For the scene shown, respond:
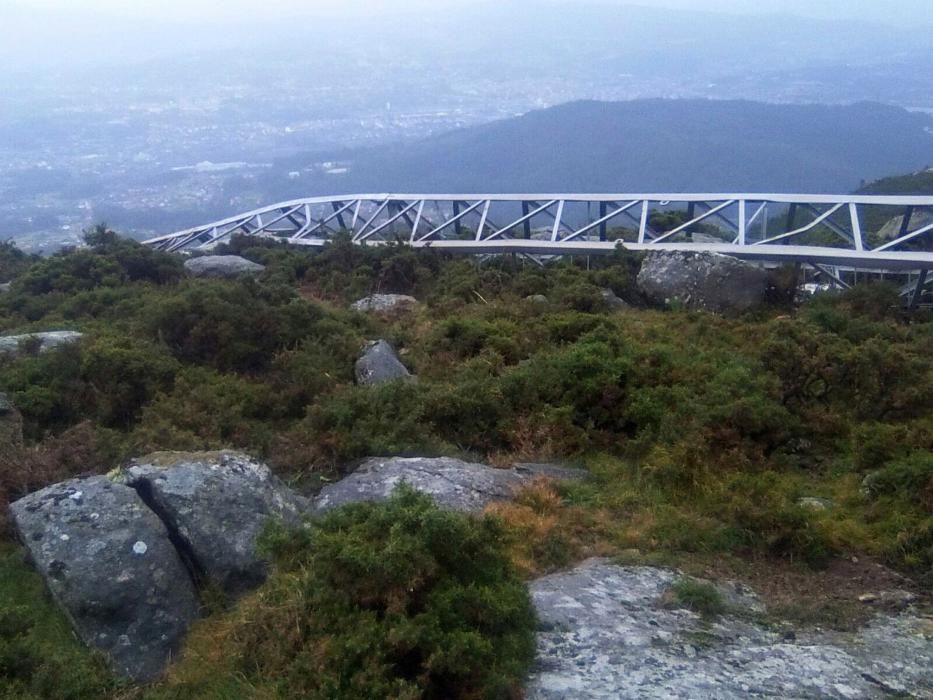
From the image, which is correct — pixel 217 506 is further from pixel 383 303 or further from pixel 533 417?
pixel 383 303

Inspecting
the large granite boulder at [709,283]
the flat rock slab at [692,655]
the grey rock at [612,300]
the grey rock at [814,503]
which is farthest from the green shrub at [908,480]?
the grey rock at [612,300]

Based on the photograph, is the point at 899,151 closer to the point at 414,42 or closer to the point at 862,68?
the point at 862,68

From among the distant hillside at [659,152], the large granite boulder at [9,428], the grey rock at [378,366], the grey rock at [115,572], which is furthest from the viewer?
the distant hillside at [659,152]

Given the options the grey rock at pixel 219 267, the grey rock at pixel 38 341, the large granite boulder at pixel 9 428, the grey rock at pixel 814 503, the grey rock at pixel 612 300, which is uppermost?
the grey rock at pixel 38 341

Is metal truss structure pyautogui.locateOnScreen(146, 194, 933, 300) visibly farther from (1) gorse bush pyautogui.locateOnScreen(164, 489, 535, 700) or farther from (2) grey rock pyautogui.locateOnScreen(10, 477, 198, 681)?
(2) grey rock pyautogui.locateOnScreen(10, 477, 198, 681)

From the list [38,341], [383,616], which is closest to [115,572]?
[383,616]

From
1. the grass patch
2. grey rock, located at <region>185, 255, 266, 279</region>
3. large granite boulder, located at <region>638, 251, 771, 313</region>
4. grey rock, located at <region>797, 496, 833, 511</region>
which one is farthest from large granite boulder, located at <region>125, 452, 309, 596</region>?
grey rock, located at <region>185, 255, 266, 279</region>

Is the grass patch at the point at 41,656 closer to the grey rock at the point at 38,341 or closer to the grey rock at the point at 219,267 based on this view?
the grey rock at the point at 38,341
